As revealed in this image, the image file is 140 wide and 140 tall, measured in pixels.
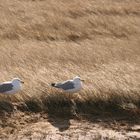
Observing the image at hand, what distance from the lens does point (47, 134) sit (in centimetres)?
1127

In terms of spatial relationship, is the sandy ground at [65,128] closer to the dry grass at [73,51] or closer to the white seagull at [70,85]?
the dry grass at [73,51]

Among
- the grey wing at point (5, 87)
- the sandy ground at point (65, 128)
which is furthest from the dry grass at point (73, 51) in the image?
the grey wing at point (5, 87)

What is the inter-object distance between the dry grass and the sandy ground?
1.10 ft

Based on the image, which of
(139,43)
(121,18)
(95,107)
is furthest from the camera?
(121,18)

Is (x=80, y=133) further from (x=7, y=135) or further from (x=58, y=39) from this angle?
(x=58, y=39)

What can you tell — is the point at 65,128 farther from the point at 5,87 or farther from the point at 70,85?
the point at 5,87

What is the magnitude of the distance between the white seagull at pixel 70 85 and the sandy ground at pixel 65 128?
27.9 inches

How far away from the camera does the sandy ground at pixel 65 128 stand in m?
11.2

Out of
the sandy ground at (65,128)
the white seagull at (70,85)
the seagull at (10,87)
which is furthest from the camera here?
the white seagull at (70,85)

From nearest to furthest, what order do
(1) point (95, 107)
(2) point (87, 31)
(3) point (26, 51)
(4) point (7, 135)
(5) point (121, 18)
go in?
(4) point (7, 135), (1) point (95, 107), (3) point (26, 51), (2) point (87, 31), (5) point (121, 18)

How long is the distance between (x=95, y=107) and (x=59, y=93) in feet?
3.25

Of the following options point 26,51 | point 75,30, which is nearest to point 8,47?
point 26,51

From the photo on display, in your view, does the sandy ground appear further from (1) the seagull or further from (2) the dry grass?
(1) the seagull

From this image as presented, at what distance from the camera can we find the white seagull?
474 inches
